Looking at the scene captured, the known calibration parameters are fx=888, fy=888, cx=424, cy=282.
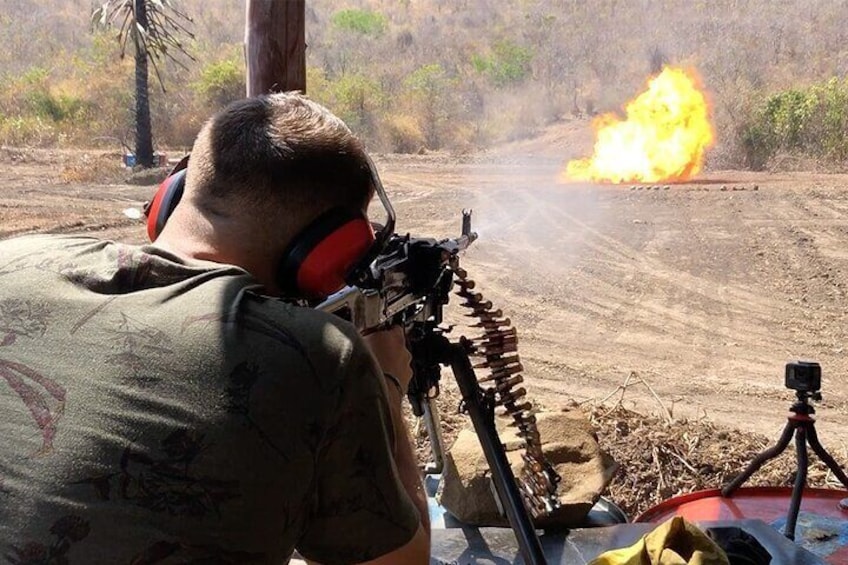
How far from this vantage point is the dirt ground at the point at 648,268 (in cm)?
710

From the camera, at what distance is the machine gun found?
1.99 meters

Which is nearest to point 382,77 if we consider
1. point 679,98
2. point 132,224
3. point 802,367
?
point 679,98

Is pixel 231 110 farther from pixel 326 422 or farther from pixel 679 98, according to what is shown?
pixel 679 98

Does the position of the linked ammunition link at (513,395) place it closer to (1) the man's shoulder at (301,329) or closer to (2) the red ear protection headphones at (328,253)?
(2) the red ear protection headphones at (328,253)

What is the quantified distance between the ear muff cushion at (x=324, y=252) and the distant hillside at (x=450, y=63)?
20.4m

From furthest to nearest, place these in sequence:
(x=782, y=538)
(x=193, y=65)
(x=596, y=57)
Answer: (x=596, y=57) < (x=193, y=65) < (x=782, y=538)

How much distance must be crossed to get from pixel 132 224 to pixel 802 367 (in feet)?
38.8

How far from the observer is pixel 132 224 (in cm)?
1321

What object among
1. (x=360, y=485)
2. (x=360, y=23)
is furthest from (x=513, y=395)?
(x=360, y=23)

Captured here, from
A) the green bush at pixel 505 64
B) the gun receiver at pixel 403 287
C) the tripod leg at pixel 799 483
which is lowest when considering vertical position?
the tripod leg at pixel 799 483

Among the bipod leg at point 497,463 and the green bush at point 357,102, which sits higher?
the green bush at point 357,102

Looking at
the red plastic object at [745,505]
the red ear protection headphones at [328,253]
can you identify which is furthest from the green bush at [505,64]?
the red ear protection headphones at [328,253]

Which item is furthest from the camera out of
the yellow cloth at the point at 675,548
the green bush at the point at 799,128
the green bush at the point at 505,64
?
the green bush at the point at 505,64

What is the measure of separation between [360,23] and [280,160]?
1526 inches
